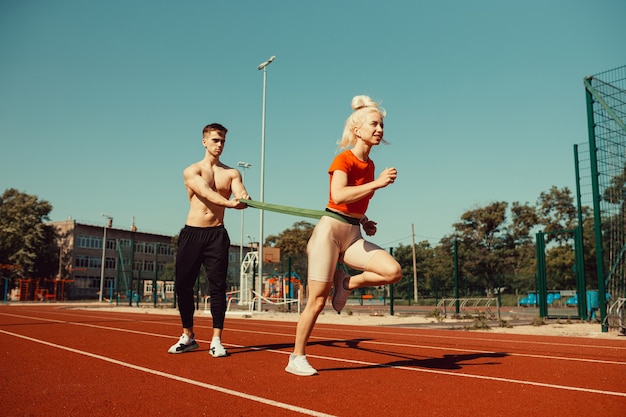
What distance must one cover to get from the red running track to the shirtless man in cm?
47

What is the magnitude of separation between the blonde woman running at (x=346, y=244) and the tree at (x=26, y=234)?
173 ft

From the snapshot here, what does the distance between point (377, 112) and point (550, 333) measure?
754cm

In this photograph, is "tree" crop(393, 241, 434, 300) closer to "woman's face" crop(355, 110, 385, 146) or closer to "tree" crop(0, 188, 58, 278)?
"woman's face" crop(355, 110, 385, 146)

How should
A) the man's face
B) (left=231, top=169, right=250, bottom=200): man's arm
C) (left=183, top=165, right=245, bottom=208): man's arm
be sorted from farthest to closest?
the man's face → (left=231, top=169, right=250, bottom=200): man's arm → (left=183, top=165, right=245, bottom=208): man's arm

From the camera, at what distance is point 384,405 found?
312 centimetres

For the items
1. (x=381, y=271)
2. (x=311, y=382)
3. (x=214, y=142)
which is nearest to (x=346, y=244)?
(x=381, y=271)

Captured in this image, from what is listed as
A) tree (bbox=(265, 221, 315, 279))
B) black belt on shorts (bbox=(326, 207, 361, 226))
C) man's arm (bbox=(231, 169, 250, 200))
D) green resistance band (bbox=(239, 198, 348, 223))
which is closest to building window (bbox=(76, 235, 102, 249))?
tree (bbox=(265, 221, 315, 279))

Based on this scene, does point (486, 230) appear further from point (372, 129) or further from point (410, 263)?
point (372, 129)

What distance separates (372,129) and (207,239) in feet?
7.35

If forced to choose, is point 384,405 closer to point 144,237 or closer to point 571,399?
point 571,399

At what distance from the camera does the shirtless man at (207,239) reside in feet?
18.0

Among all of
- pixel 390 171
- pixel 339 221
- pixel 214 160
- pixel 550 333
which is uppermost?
pixel 214 160

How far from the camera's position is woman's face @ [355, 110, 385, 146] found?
437cm

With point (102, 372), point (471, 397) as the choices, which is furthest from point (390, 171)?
point (102, 372)
